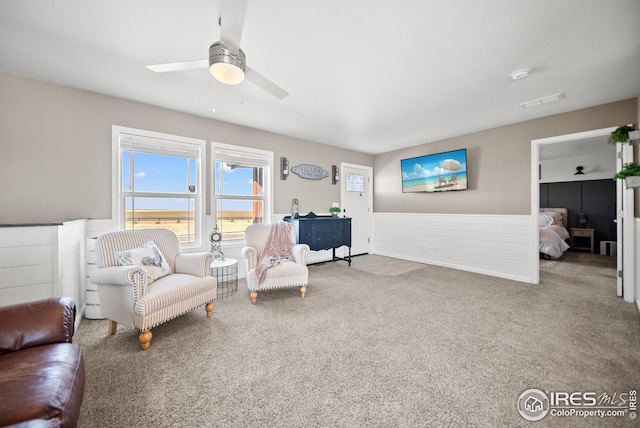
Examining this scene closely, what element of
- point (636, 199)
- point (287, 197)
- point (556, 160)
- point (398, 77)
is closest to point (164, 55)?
point (398, 77)

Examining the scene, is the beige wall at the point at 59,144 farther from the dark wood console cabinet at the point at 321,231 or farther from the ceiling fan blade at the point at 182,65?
the dark wood console cabinet at the point at 321,231

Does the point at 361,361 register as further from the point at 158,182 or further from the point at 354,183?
the point at 354,183

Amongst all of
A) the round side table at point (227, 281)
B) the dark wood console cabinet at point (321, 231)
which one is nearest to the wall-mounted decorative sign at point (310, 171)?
the dark wood console cabinet at point (321, 231)

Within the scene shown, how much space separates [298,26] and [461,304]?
317 cm

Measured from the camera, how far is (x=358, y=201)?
19.2ft

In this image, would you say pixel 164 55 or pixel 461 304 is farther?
pixel 461 304

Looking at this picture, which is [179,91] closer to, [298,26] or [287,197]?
[298,26]

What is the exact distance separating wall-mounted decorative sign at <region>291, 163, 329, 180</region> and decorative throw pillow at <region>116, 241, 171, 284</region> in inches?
107

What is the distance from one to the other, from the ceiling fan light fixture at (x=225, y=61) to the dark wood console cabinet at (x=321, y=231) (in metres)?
2.71

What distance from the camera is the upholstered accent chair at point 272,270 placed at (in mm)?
2914

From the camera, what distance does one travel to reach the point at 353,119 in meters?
3.76

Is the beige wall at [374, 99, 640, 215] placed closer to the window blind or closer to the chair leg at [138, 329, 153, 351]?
the window blind

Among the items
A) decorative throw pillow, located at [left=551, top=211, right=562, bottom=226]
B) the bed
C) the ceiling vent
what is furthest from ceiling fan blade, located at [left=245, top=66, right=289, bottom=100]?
decorative throw pillow, located at [left=551, top=211, right=562, bottom=226]

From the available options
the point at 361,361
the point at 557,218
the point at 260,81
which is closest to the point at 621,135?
the point at 361,361
